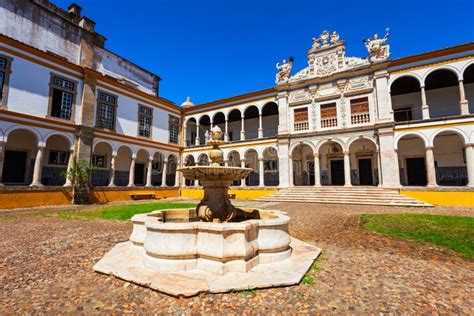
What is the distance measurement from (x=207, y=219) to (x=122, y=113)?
628 inches

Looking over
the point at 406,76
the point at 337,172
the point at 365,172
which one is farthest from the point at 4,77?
the point at 406,76

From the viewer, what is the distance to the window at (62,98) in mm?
14031

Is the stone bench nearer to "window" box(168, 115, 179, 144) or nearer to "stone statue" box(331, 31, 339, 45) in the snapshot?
→ "window" box(168, 115, 179, 144)

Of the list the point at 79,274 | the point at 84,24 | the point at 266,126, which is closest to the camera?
the point at 79,274

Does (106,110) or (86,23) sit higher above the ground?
(86,23)

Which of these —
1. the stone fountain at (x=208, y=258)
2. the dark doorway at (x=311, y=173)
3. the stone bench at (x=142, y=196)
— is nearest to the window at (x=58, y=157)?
the stone bench at (x=142, y=196)

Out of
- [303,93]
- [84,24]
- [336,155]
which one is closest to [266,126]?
[303,93]

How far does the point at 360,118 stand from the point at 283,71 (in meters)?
6.93

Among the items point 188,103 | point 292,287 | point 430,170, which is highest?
point 188,103

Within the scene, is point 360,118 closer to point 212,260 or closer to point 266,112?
point 266,112

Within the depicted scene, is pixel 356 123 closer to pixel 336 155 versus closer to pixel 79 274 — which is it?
pixel 336 155

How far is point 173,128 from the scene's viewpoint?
2266 centimetres

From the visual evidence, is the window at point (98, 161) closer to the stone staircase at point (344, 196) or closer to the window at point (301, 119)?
the stone staircase at point (344, 196)

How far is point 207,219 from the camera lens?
4.79 meters
